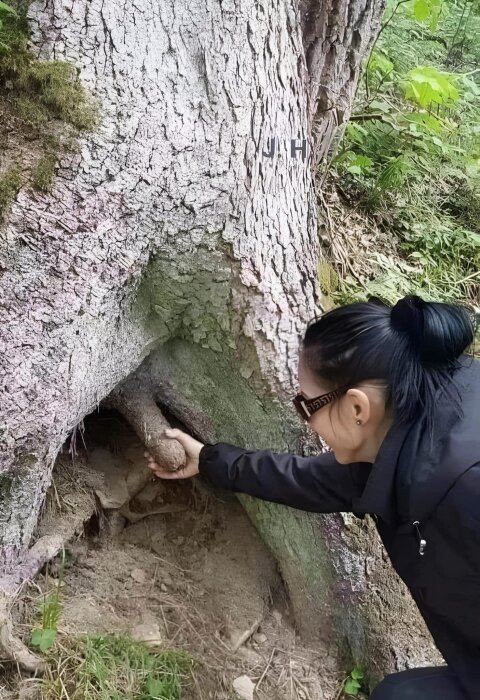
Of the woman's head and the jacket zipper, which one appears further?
the jacket zipper

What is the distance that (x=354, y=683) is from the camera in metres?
2.90

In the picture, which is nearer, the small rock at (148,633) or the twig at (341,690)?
the small rock at (148,633)

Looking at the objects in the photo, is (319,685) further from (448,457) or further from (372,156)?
(372,156)

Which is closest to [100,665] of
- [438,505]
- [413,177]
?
[438,505]

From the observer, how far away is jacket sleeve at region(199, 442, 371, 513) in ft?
8.02

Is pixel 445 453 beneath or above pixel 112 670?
above

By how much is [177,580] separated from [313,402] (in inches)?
60.2

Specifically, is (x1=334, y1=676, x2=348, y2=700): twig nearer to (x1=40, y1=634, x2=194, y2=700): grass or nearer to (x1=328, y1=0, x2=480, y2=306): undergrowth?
(x1=40, y1=634, x2=194, y2=700): grass

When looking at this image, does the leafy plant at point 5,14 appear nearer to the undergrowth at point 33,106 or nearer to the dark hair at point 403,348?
the undergrowth at point 33,106

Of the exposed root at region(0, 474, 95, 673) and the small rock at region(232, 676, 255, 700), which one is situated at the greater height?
the exposed root at region(0, 474, 95, 673)

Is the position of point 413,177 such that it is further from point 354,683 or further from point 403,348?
point 354,683

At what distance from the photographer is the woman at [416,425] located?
6.05 ft

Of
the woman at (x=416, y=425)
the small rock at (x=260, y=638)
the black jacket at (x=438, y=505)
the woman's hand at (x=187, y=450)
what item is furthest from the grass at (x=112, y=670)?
the woman at (x=416, y=425)

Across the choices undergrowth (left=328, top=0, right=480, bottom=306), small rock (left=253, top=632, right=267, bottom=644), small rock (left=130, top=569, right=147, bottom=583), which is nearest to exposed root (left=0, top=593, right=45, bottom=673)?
small rock (left=130, top=569, right=147, bottom=583)
